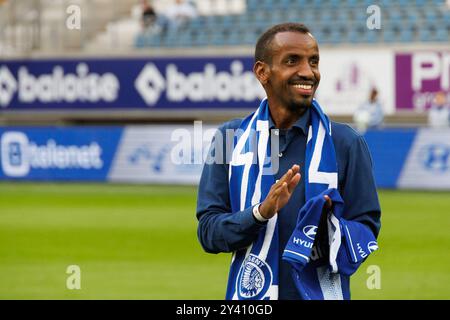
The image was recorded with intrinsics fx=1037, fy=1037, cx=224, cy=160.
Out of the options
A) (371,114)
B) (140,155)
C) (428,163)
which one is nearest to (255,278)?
(428,163)

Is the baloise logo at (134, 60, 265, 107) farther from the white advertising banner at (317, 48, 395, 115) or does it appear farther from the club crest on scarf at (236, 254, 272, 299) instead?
the club crest on scarf at (236, 254, 272, 299)

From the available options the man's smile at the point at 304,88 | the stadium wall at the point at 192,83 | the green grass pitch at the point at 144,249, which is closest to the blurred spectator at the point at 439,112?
the stadium wall at the point at 192,83

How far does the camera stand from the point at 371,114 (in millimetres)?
25141

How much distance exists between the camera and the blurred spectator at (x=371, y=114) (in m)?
25.0

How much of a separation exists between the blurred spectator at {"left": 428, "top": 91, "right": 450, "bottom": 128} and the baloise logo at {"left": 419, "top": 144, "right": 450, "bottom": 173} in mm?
3067

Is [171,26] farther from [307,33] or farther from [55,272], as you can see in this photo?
[307,33]

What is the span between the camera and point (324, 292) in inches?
159

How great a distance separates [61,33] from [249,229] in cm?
2660

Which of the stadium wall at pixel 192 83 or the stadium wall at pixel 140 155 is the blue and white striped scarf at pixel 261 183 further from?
the stadium wall at pixel 192 83

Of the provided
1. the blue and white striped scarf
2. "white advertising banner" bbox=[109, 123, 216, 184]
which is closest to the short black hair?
the blue and white striped scarf

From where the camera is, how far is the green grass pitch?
1030 centimetres
